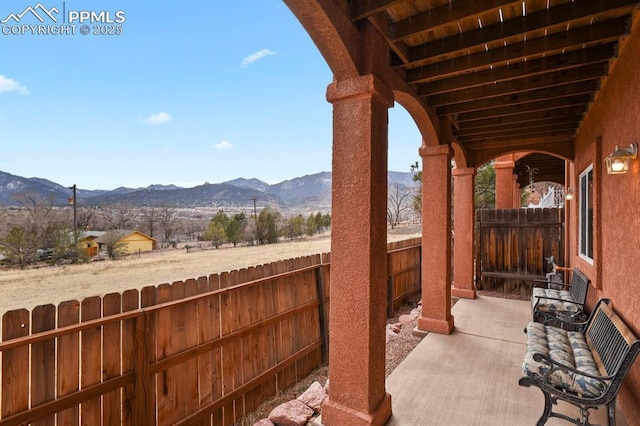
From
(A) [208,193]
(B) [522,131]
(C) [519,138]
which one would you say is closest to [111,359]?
(B) [522,131]

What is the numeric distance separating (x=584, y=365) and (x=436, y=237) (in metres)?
2.03

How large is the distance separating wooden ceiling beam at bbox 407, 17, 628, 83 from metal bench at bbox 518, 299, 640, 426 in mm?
2205

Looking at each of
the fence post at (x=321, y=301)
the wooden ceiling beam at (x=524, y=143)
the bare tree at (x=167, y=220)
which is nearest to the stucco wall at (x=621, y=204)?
the wooden ceiling beam at (x=524, y=143)

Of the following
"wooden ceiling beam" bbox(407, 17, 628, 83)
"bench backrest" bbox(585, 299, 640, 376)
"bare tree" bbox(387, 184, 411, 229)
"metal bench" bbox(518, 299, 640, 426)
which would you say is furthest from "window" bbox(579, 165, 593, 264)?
"bare tree" bbox(387, 184, 411, 229)

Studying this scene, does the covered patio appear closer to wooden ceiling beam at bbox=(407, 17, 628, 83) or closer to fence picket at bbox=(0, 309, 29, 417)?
wooden ceiling beam at bbox=(407, 17, 628, 83)

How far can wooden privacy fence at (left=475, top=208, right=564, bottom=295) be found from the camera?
6512 mm

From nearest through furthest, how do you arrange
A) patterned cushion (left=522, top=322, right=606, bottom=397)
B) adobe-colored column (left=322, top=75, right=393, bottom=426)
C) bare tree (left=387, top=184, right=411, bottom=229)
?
patterned cushion (left=522, top=322, right=606, bottom=397) → adobe-colored column (left=322, top=75, right=393, bottom=426) → bare tree (left=387, top=184, right=411, bottom=229)

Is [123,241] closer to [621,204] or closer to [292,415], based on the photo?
[292,415]

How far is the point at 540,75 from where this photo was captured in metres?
3.18

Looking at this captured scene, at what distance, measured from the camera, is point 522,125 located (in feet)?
15.8

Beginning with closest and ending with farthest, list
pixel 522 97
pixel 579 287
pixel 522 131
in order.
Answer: pixel 522 97 < pixel 579 287 < pixel 522 131

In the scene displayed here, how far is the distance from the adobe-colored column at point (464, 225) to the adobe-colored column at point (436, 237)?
1.83 metres

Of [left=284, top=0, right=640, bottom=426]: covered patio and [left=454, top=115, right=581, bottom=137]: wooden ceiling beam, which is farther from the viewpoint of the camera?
[left=454, top=115, right=581, bottom=137]: wooden ceiling beam

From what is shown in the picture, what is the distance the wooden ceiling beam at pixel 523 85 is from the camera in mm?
3014
